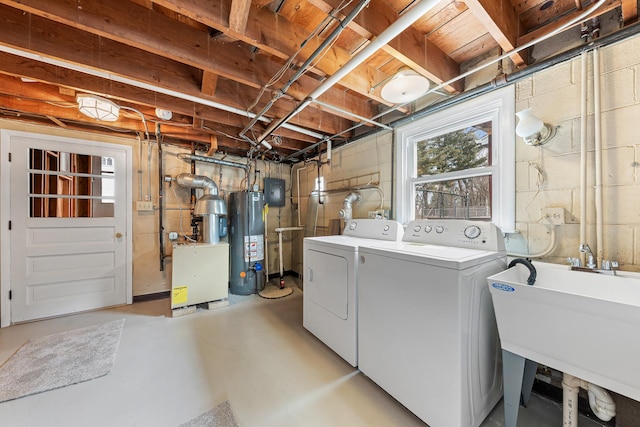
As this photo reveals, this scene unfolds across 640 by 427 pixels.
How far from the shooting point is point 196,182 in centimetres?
323

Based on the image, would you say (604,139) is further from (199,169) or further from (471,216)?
(199,169)

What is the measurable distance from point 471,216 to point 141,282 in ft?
13.9

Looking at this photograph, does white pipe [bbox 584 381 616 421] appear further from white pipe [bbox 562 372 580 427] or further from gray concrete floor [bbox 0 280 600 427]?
gray concrete floor [bbox 0 280 600 427]

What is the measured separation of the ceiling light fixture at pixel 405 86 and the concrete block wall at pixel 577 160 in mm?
742

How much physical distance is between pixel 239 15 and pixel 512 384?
2582mm

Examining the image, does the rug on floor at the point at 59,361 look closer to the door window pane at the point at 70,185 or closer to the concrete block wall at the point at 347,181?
the door window pane at the point at 70,185

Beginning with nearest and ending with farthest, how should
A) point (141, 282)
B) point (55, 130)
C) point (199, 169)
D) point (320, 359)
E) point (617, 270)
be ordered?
point (617, 270) < point (320, 359) < point (55, 130) < point (141, 282) < point (199, 169)

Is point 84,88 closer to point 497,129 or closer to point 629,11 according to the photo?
point 497,129

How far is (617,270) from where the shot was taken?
1.27 m

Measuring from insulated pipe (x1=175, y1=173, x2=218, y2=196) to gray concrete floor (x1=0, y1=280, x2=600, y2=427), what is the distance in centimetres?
183

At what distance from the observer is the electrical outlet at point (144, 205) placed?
3.13 meters

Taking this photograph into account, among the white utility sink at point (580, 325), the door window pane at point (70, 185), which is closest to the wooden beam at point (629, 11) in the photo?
the white utility sink at point (580, 325)

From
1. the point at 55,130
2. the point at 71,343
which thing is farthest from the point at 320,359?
the point at 55,130

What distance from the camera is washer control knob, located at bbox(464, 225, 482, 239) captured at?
1594 millimetres
